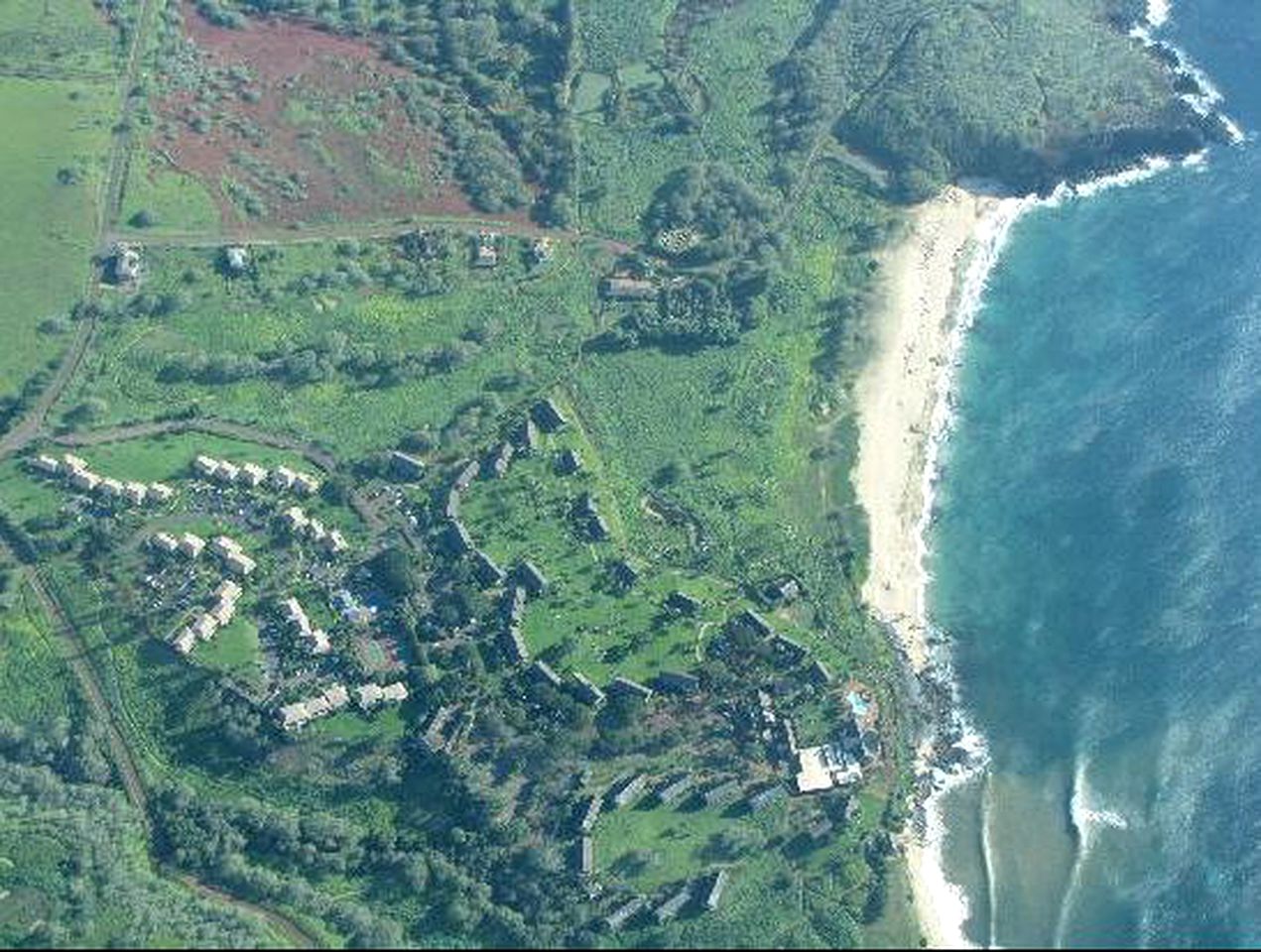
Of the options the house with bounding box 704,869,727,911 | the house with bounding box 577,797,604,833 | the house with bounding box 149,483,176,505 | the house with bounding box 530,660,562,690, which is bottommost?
the house with bounding box 704,869,727,911

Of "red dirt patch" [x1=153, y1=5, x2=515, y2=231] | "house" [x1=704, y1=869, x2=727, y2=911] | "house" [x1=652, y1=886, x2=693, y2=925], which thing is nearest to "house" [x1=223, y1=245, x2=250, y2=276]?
"red dirt patch" [x1=153, y1=5, x2=515, y2=231]

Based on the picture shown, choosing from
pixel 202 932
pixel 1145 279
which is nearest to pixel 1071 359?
pixel 1145 279

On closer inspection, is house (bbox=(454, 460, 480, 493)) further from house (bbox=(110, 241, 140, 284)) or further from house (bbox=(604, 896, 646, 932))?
house (bbox=(604, 896, 646, 932))

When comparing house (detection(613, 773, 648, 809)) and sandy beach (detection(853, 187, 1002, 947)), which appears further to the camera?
sandy beach (detection(853, 187, 1002, 947))

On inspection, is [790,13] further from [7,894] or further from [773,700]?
[7,894]

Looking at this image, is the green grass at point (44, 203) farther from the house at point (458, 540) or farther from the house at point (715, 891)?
the house at point (715, 891)

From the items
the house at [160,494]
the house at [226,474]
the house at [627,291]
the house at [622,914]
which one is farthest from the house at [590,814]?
the house at [627,291]

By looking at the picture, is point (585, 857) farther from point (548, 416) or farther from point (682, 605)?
point (548, 416)
